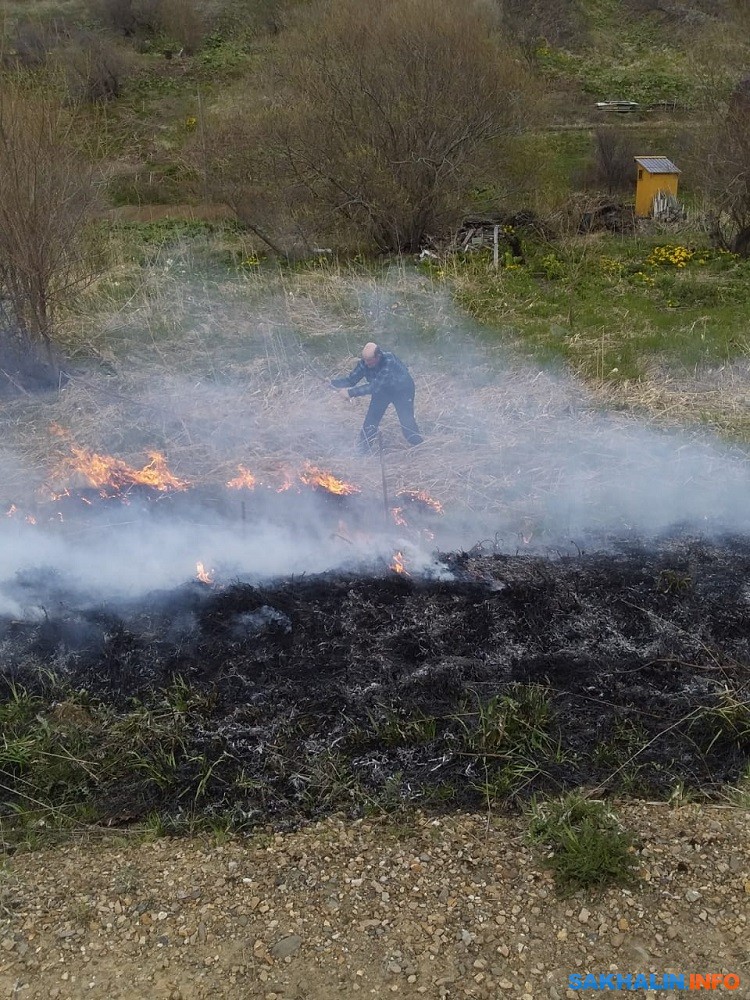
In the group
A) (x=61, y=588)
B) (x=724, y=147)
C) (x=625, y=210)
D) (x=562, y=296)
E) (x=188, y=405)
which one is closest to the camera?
(x=61, y=588)

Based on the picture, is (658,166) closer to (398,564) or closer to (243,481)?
(243,481)

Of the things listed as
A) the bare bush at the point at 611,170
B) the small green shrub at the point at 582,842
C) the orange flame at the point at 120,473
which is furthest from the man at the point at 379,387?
the bare bush at the point at 611,170

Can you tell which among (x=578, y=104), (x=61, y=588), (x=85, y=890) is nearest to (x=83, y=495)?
(x=61, y=588)

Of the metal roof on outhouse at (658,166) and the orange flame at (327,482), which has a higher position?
the metal roof on outhouse at (658,166)

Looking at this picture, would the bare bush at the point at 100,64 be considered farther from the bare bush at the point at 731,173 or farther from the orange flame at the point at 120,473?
the orange flame at the point at 120,473

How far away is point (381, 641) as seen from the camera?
4820 mm

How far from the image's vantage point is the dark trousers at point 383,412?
7.03 meters

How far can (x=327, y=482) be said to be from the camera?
6.48 metres

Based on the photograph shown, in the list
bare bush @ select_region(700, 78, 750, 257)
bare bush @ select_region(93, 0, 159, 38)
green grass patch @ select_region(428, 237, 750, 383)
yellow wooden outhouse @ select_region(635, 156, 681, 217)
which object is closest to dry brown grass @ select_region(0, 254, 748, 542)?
green grass patch @ select_region(428, 237, 750, 383)

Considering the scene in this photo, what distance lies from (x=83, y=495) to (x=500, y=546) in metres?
3.61

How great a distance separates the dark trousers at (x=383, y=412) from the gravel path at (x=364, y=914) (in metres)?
4.15

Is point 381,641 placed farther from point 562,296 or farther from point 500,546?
point 562,296

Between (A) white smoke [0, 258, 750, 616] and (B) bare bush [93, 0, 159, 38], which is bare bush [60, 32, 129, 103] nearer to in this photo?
(B) bare bush [93, 0, 159, 38]

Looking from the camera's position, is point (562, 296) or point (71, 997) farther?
point (562, 296)
